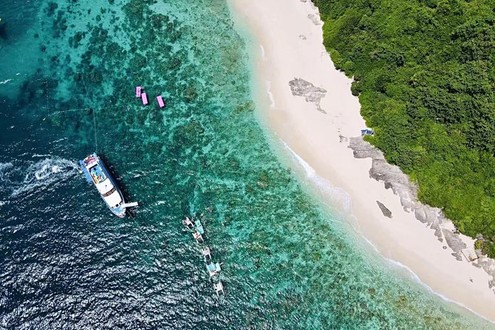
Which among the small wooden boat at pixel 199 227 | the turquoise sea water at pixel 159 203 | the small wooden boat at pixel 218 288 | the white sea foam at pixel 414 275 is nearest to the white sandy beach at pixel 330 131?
the white sea foam at pixel 414 275

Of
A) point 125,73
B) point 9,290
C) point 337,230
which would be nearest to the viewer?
point 9,290

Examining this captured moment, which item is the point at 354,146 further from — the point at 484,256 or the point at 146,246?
the point at 146,246

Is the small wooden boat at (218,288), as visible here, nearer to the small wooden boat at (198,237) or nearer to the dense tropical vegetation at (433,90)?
the small wooden boat at (198,237)

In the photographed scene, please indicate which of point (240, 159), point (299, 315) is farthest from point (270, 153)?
point (299, 315)

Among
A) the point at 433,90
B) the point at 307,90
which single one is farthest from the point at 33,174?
the point at 433,90

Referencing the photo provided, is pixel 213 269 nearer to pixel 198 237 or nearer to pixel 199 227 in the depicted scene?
pixel 198 237

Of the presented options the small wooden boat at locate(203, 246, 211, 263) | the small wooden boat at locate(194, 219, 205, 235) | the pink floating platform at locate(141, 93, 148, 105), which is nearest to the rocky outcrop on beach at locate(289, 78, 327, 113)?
the pink floating platform at locate(141, 93, 148, 105)
